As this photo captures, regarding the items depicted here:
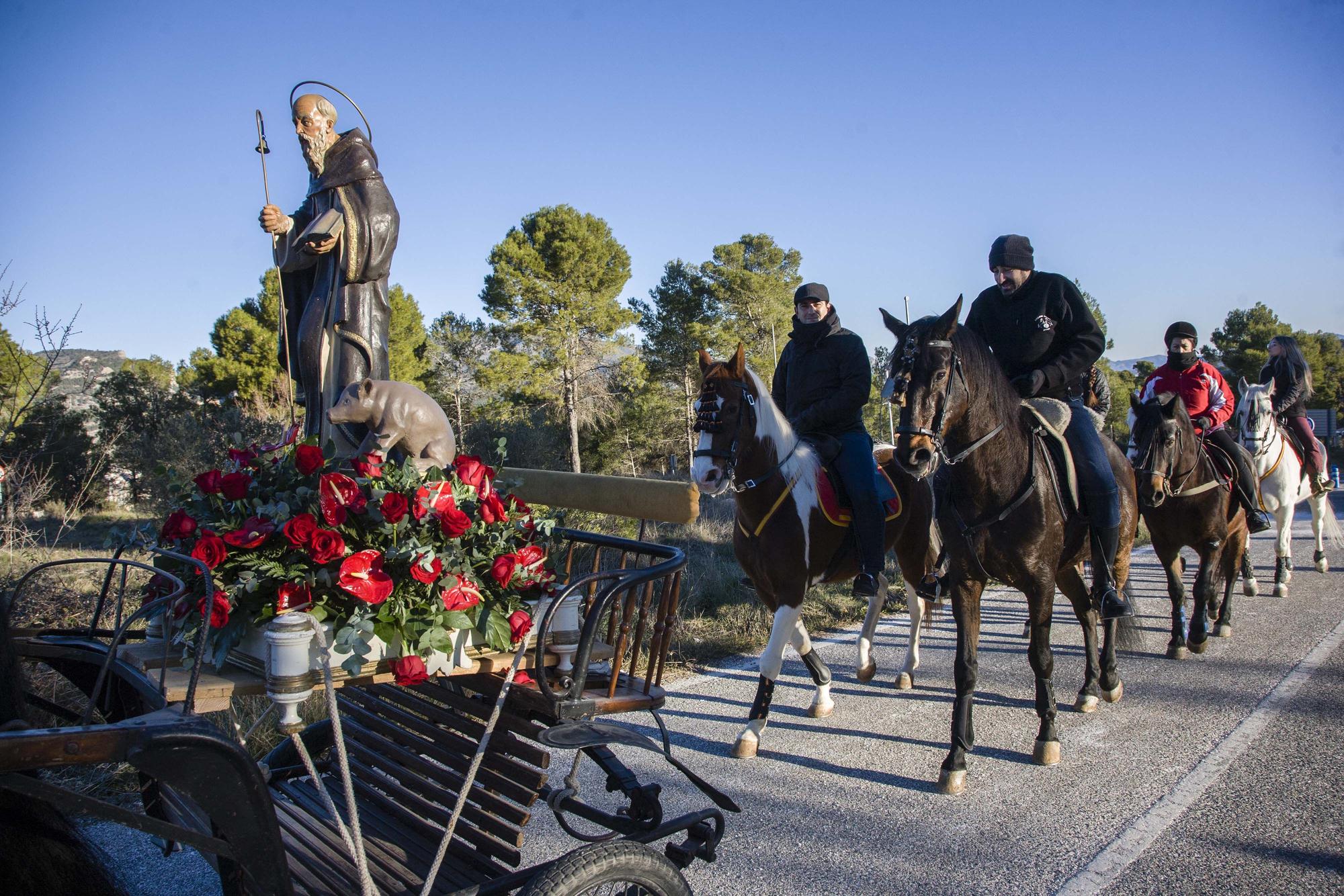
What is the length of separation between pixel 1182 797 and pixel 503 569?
136 inches

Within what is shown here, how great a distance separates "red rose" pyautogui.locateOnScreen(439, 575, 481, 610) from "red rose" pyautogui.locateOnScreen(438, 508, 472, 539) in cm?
13

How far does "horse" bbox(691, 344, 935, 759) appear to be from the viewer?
4.71 m

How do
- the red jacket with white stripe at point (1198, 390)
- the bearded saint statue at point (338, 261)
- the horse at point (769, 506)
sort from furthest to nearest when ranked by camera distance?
the red jacket with white stripe at point (1198, 390)
the horse at point (769, 506)
the bearded saint statue at point (338, 261)

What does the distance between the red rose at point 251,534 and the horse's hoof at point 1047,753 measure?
3954 millimetres

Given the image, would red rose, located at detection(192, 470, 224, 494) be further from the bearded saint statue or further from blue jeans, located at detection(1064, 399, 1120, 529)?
blue jeans, located at detection(1064, 399, 1120, 529)

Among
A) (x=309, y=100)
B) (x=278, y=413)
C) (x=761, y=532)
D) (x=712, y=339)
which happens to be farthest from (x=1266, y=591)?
(x=712, y=339)

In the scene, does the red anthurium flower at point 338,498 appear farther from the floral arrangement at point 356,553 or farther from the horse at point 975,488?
the horse at point 975,488

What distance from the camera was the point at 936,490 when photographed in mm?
4875

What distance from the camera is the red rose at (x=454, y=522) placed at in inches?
93.4

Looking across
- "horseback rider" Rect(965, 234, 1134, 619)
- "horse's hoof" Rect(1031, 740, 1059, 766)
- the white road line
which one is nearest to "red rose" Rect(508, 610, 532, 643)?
the white road line

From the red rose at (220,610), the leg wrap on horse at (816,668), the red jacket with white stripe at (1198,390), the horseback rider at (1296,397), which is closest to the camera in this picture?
the red rose at (220,610)

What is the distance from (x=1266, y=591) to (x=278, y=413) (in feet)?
58.9

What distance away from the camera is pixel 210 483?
96.7 inches

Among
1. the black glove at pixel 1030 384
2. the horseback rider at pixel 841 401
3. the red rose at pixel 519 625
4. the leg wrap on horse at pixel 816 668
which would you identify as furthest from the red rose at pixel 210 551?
the black glove at pixel 1030 384
